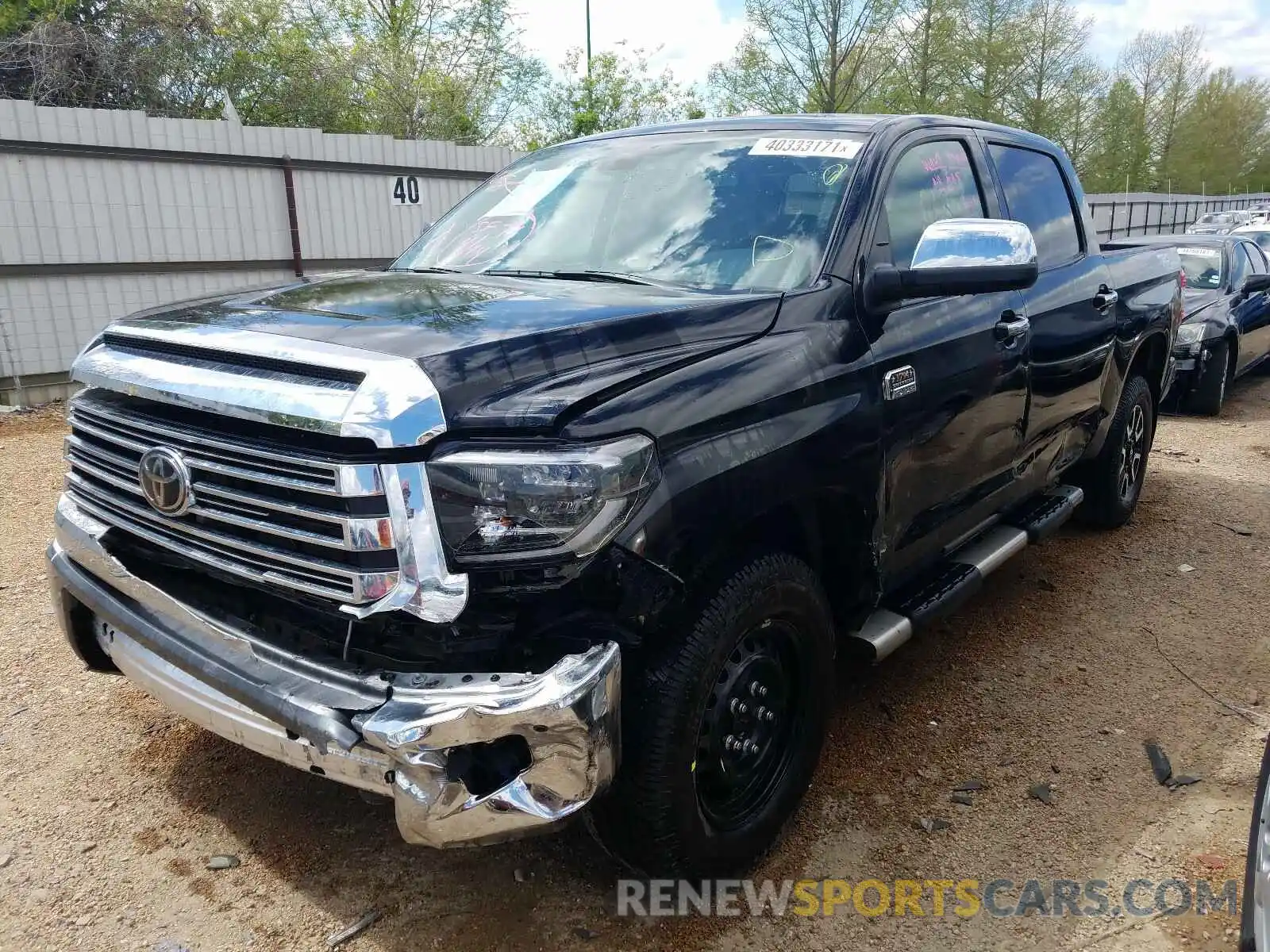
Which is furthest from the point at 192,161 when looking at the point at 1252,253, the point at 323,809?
the point at 1252,253

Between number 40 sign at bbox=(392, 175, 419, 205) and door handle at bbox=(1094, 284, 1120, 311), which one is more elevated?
number 40 sign at bbox=(392, 175, 419, 205)

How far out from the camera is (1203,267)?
9.95 meters

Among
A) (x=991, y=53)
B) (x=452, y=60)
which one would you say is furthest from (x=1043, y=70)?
(x=452, y=60)

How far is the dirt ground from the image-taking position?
2.47m

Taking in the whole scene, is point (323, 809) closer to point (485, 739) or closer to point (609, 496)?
point (485, 739)

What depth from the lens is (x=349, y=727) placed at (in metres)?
1.98

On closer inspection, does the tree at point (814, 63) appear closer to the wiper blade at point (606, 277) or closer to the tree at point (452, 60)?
the tree at point (452, 60)

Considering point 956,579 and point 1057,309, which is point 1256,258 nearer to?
point 1057,309

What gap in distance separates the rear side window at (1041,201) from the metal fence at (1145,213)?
19583 millimetres

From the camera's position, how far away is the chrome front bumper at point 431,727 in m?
1.92

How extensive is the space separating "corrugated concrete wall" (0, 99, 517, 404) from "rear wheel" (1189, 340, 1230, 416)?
8.39 meters

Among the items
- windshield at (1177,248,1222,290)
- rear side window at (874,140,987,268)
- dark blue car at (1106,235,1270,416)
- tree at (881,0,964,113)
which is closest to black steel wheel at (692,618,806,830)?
rear side window at (874,140,987,268)

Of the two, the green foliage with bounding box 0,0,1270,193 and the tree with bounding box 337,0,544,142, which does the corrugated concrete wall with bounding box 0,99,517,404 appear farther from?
the tree with bounding box 337,0,544,142

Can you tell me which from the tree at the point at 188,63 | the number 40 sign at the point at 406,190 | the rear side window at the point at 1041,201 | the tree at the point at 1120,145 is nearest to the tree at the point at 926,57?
the tree at the point at 1120,145
